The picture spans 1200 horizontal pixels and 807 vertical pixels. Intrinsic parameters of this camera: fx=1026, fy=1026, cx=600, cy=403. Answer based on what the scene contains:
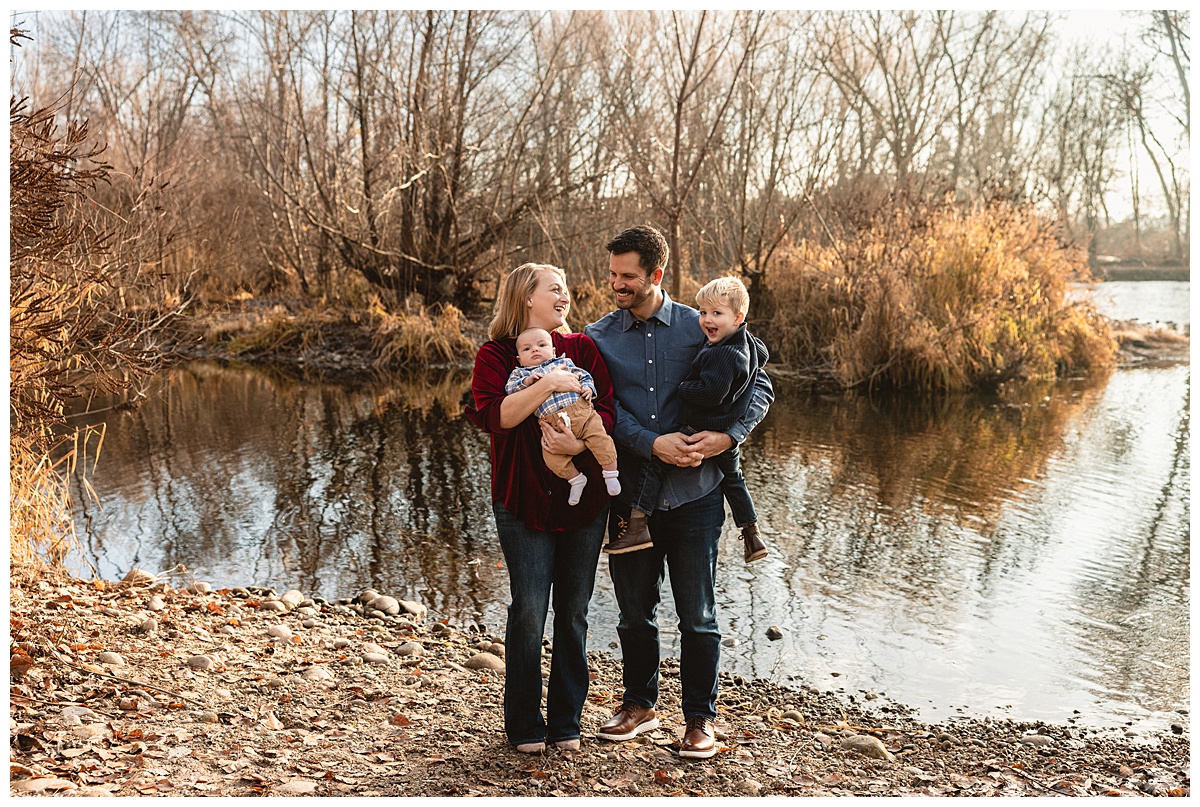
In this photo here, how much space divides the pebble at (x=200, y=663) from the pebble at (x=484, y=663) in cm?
121

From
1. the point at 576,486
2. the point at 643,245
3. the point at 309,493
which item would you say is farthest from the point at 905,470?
the point at 576,486

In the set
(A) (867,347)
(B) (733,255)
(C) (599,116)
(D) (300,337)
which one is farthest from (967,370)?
(D) (300,337)

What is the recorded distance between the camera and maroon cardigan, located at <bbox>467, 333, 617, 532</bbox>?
371cm

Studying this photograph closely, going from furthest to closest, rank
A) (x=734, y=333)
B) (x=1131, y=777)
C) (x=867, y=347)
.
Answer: (x=867, y=347) < (x=1131, y=777) < (x=734, y=333)

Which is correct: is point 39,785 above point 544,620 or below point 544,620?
below

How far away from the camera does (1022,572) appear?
23.9 ft

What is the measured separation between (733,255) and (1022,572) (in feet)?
38.4

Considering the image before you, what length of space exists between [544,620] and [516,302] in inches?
46.8

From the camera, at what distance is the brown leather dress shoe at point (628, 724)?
4.04 meters

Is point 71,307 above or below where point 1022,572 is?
above

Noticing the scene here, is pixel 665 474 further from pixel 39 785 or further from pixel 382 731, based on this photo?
pixel 39 785

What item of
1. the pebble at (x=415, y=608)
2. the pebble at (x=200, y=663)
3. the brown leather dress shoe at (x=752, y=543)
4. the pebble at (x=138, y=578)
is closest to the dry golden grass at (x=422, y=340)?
the pebble at (x=138, y=578)

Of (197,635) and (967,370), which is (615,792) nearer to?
(197,635)

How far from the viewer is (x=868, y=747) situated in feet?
14.1
